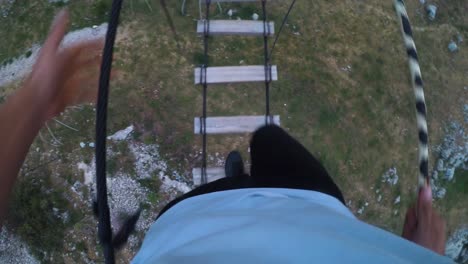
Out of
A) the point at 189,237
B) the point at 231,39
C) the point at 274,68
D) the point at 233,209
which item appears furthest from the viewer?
the point at 231,39

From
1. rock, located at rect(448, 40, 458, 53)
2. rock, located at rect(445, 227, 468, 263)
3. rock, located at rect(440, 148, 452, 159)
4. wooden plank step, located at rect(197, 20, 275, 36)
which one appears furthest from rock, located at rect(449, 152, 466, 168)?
wooden plank step, located at rect(197, 20, 275, 36)

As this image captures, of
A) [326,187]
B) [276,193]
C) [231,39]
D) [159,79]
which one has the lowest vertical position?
[159,79]

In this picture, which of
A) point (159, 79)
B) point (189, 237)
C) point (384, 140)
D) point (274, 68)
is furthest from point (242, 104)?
point (189, 237)

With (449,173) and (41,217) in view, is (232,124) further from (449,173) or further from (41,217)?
(449,173)

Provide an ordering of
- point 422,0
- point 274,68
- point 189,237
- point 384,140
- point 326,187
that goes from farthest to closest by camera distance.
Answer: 1. point 422,0
2. point 384,140
3. point 274,68
4. point 326,187
5. point 189,237

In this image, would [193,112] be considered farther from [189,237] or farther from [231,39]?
[189,237]

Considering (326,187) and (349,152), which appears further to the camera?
(349,152)

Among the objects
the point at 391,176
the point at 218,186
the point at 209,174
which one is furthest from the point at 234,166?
the point at 391,176

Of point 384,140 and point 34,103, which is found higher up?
point 34,103
